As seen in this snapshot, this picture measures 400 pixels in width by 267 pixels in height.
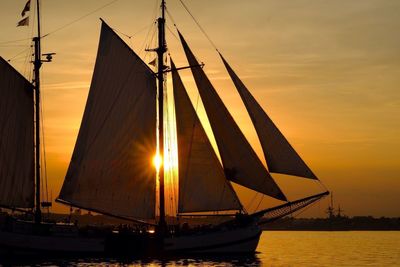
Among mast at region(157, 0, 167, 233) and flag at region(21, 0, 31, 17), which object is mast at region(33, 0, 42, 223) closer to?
flag at region(21, 0, 31, 17)

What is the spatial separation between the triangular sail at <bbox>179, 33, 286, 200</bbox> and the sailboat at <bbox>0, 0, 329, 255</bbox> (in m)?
0.08

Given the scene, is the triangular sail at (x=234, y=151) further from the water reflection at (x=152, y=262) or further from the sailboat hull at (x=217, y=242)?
the water reflection at (x=152, y=262)

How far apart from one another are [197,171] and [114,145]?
23.8 ft

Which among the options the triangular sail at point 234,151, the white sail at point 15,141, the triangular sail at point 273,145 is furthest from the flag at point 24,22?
the triangular sail at point 273,145

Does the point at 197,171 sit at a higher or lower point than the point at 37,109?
lower

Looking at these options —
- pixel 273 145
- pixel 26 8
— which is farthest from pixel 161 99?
pixel 26 8

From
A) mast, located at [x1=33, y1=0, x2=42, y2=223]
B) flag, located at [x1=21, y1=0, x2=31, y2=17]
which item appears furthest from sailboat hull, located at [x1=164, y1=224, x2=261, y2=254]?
flag, located at [x1=21, y1=0, x2=31, y2=17]

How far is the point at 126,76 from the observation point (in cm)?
6272

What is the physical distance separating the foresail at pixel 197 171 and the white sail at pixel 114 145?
2867 millimetres

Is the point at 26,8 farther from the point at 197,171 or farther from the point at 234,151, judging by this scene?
the point at 234,151

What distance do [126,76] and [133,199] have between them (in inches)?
409

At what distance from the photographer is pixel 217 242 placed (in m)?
63.2

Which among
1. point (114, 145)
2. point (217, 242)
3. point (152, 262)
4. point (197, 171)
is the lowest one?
point (152, 262)

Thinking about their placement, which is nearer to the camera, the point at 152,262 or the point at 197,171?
the point at 152,262
